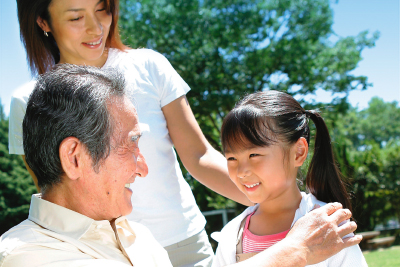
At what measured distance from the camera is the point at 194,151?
217cm

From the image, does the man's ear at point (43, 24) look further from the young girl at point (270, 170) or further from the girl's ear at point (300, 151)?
the girl's ear at point (300, 151)

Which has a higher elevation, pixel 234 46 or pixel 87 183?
pixel 234 46

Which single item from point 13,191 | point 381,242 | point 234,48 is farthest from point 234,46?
point 13,191

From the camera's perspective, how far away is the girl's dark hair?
6.87ft

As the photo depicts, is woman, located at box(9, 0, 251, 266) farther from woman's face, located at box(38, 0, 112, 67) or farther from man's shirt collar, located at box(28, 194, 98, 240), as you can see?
man's shirt collar, located at box(28, 194, 98, 240)

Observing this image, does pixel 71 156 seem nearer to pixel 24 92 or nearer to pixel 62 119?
pixel 62 119

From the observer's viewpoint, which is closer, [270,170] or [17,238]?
[17,238]

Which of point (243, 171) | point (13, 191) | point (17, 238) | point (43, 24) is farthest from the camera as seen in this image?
point (13, 191)

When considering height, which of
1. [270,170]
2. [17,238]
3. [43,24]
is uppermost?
[43,24]

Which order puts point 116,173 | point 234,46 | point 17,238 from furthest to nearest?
point 234,46
point 116,173
point 17,238

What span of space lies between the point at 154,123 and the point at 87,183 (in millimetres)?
663

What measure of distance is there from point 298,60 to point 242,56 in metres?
1.91

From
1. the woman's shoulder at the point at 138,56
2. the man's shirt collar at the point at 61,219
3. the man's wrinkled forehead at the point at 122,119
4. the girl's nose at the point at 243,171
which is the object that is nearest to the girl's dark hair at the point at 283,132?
the girl's nose at the point at 243,171

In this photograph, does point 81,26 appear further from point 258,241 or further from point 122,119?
point 258,241
